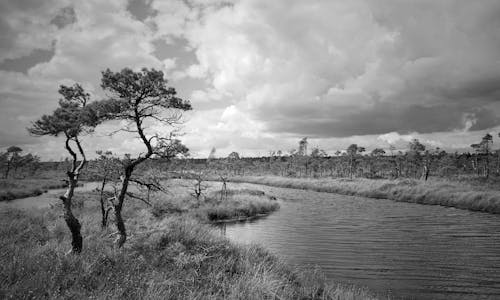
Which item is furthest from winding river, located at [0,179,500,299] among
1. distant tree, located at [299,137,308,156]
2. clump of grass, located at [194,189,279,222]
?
distant tree, located at [299,137,308,156]

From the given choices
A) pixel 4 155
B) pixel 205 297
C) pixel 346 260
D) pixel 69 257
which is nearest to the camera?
pixel 205 297

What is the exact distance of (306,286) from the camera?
10.7 metres

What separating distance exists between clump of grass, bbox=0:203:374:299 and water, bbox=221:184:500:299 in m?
5.39

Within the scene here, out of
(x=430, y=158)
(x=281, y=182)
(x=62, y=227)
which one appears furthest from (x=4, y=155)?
(x=430, y=158)

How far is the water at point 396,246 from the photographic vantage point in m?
14.1

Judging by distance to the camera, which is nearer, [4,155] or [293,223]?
[293,223]

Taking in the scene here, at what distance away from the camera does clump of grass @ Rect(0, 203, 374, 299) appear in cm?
626

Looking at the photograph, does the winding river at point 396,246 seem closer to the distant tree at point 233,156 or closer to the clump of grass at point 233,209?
the clump of grass at point 233,209

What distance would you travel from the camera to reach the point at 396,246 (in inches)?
821

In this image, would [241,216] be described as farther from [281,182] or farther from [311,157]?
[311,157]

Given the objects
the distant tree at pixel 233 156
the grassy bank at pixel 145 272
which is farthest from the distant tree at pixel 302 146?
the grassy bank at pixel 145 272

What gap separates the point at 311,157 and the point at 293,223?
93.0 meters

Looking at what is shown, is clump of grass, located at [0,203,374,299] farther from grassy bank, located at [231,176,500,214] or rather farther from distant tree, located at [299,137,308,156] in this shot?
distant tree, located at [299,137,308,156]

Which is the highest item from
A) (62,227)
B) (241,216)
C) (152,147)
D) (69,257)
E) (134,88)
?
(134,88)
